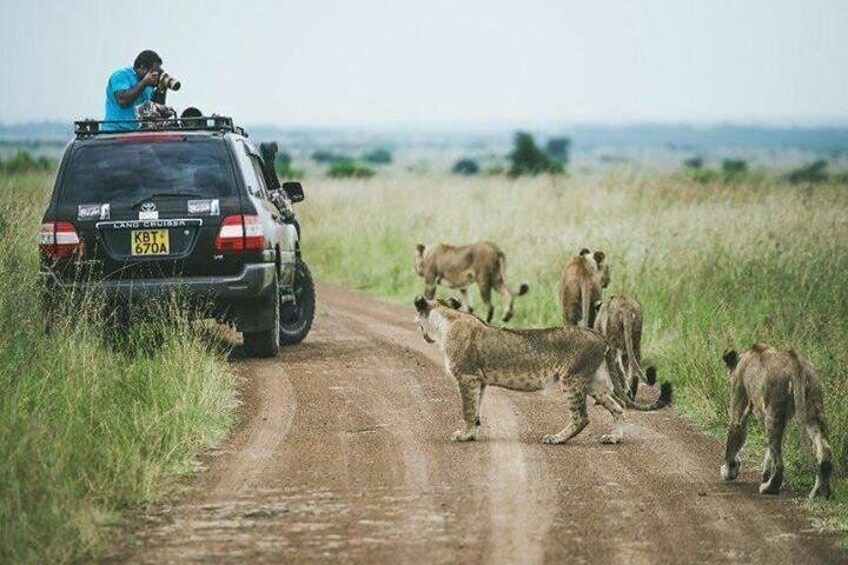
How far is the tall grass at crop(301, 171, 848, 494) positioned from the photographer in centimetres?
495

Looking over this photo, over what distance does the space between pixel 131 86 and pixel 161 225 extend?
208cm

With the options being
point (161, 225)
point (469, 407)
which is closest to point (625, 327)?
point (469, 407)

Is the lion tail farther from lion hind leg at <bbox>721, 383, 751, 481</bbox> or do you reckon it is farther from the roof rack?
the roof rack

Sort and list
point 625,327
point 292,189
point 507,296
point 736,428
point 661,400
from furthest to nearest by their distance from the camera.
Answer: point 507,296 < point 292,189 < point 625,327 < point 661,400 < point 736,428

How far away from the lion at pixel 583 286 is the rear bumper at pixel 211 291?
8.09 feet

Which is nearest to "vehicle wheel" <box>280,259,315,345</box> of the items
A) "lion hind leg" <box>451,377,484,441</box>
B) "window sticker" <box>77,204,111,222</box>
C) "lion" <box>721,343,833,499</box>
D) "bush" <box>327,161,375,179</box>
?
"window sticker" <box>77,204,111,222</box>

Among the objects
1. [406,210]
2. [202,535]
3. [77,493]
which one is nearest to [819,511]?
[202,535]

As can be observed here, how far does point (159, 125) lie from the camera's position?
43.7ft

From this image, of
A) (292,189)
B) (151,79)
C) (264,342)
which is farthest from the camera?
(292,189)

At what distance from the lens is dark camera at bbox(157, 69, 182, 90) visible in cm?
1398

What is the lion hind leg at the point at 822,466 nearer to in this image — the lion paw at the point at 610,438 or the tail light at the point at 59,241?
the lion paw at the point at 610,438

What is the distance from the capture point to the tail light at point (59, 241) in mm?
12461

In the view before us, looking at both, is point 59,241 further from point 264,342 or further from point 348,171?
point 348,171

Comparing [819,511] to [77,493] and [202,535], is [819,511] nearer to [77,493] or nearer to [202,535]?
[202,535]
